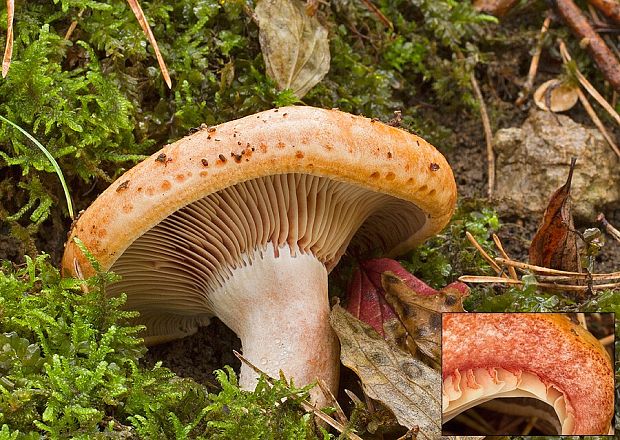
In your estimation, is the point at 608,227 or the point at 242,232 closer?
the point at 242,232

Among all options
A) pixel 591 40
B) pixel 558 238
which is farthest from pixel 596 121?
pixel 558 238

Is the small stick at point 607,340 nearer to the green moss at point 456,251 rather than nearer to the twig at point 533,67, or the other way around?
the green moss at point 456,251

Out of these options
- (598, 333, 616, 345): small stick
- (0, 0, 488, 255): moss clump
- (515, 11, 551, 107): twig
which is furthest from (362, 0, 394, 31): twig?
(598, 333, 616, 345): small stick

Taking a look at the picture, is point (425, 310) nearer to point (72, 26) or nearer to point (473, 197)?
point (473, 197)

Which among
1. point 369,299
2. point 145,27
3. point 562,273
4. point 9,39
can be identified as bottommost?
point 369,299

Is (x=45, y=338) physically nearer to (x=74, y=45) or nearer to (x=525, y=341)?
(x=74, y=45)

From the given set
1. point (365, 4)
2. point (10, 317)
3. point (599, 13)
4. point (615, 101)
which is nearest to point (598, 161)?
point (615, 101)
